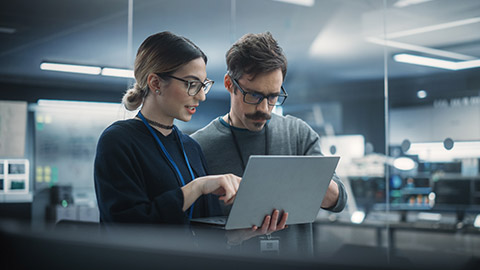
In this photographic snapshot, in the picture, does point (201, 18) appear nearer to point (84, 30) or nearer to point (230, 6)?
point (230, 6)

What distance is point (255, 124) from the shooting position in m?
1.99

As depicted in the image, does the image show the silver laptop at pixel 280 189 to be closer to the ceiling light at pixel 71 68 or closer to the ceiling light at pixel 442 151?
the ceiling light at pixel 71 68

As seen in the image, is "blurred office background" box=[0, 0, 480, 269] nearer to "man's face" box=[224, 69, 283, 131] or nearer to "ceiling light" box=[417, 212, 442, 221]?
"ceiling light" box=[417, 212, 442, 221]

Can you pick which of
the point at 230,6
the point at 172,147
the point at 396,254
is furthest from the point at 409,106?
the point at 396,254

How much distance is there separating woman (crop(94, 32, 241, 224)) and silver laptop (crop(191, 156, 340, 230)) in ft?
0.20

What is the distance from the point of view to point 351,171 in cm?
457

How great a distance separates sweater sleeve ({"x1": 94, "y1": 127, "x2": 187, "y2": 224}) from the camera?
4.62 feet

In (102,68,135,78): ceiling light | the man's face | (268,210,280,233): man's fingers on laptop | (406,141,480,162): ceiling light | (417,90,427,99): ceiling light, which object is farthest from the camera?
(417,90,427,99): ceiling light

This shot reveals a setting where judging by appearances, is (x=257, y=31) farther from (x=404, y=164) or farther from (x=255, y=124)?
(x=255, y=124)

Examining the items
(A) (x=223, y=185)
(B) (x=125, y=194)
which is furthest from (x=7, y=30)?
(A) (x=223, y=185)

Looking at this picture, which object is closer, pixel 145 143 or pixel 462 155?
pixel 145 143

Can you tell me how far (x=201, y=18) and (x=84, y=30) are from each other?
36.1 inches

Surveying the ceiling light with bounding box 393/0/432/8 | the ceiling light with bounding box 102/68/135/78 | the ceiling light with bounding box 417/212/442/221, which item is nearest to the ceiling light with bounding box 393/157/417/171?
the ceiling light with bounding box 417/212/442/221

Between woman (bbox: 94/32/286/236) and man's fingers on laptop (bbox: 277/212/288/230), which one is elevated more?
woman (bbox: 94/32/286/236)
